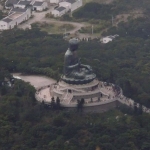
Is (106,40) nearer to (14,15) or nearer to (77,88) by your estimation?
(14,15)

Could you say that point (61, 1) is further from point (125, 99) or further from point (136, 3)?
point (125, 99)

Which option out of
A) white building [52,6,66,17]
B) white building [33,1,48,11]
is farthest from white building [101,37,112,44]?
white building [33,1,48,11]

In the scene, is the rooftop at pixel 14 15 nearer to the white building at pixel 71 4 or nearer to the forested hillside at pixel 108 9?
the white building at pixel 71 4

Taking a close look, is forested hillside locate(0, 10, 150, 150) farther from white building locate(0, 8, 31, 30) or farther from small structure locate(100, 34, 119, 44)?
white building locate(0, 8, 31, 30)

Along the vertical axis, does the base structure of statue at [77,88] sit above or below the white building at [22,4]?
above

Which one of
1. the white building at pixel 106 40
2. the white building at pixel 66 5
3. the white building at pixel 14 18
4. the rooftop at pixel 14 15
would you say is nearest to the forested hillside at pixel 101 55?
the white building at pixel 106 40

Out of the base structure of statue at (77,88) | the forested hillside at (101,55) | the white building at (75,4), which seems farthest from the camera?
the white building at (75,4)

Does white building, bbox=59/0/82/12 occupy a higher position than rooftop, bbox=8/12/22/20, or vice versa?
rooftop, bbox=8/12/22/20

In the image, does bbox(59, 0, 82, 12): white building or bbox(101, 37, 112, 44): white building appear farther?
bbox(59, 0, 82, 12): white building

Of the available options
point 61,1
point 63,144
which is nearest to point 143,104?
point 63,144
